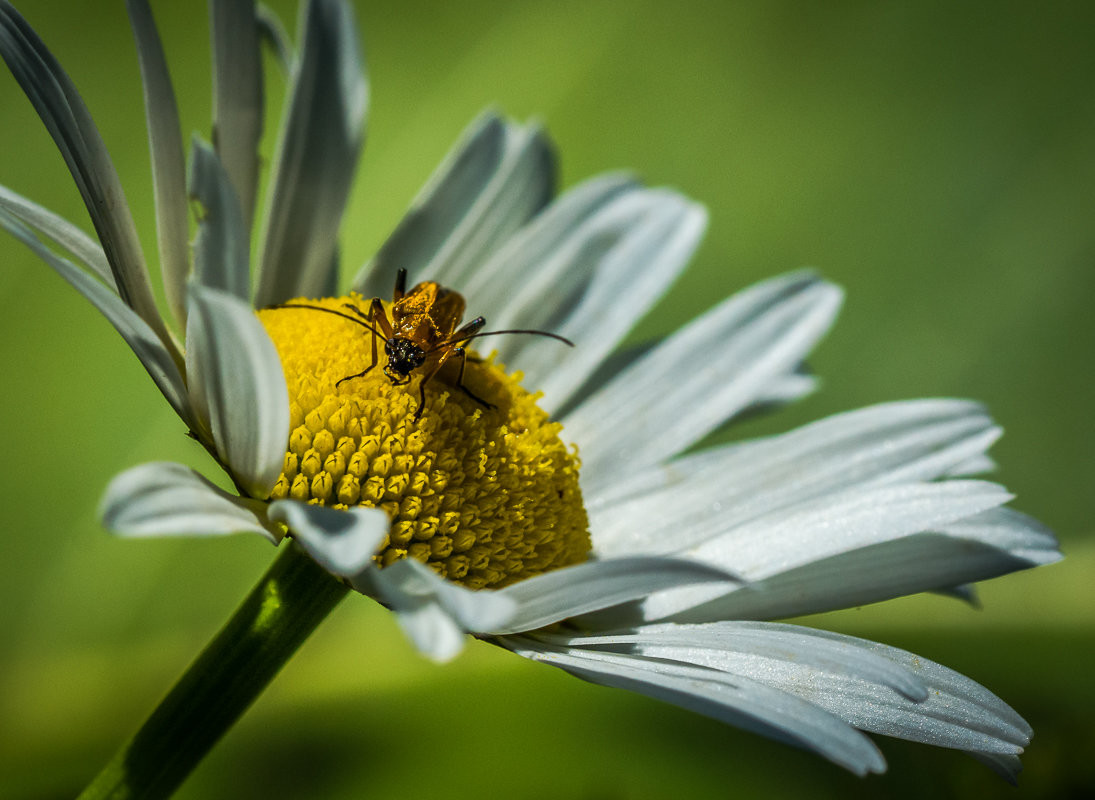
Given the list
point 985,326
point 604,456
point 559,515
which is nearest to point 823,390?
point 985,326

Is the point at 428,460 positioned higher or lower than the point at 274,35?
lower

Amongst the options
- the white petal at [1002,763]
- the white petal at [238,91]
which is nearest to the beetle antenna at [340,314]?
the white petal at [238,91]

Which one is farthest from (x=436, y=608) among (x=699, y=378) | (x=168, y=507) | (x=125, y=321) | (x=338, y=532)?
(x=699, y=378)

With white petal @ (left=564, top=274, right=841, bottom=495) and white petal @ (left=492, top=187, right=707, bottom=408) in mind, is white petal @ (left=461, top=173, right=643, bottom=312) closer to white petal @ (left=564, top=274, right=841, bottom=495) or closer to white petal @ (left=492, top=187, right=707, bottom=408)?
white petal @ (left=492, top=187, right=707, bottom=408)

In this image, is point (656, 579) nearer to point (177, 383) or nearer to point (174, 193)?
point (177, 383)

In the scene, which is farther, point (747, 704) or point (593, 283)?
point (593, 283)

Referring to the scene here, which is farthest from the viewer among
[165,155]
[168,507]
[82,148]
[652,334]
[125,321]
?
[652,334]

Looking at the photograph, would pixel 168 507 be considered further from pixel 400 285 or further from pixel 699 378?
pixel 699 378

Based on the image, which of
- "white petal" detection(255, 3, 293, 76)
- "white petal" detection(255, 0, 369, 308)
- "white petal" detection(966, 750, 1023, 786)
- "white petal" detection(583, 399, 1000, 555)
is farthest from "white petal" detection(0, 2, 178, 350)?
"white petal" detection(966, 750, 1023, 786)
